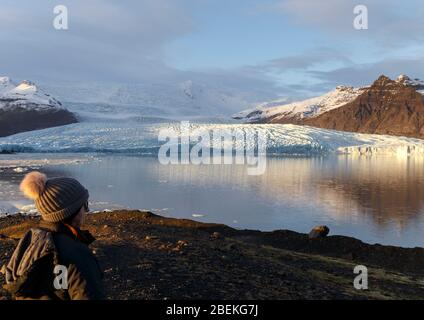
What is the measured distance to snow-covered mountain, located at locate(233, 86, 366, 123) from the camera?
6644 inches

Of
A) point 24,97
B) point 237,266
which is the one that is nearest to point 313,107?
point 24,97

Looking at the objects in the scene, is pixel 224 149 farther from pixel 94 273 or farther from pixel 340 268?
pixel 94 273

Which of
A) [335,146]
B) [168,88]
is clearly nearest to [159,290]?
[335,146]

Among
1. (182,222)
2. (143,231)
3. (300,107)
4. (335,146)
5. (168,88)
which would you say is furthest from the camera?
(300,107)

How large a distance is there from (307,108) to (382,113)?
2984 centimetres

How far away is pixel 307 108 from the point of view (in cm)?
17438

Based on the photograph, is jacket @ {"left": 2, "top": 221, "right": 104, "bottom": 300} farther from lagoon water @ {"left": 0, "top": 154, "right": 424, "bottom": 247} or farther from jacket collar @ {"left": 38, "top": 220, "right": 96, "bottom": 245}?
lagoon water @ {"left": 0, "top": 154, "right": 424, "bottom": 247}

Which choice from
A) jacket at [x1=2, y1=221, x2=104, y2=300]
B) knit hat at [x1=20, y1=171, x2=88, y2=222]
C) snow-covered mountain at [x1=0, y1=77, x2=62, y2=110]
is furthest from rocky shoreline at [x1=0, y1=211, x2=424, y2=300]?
snow-covered mountain at [x1=0, y1=77, x2=62, y2=110]

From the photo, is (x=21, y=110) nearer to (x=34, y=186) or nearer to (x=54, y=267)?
(x=34, y=186)

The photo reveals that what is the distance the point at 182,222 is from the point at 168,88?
109m

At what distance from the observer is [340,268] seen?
820 centimetres

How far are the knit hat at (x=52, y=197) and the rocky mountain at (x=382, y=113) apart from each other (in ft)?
468

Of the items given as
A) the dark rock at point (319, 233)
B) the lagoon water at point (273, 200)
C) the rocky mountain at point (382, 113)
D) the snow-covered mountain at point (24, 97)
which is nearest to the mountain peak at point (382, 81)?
the rocky mountain at point (382, 113)
